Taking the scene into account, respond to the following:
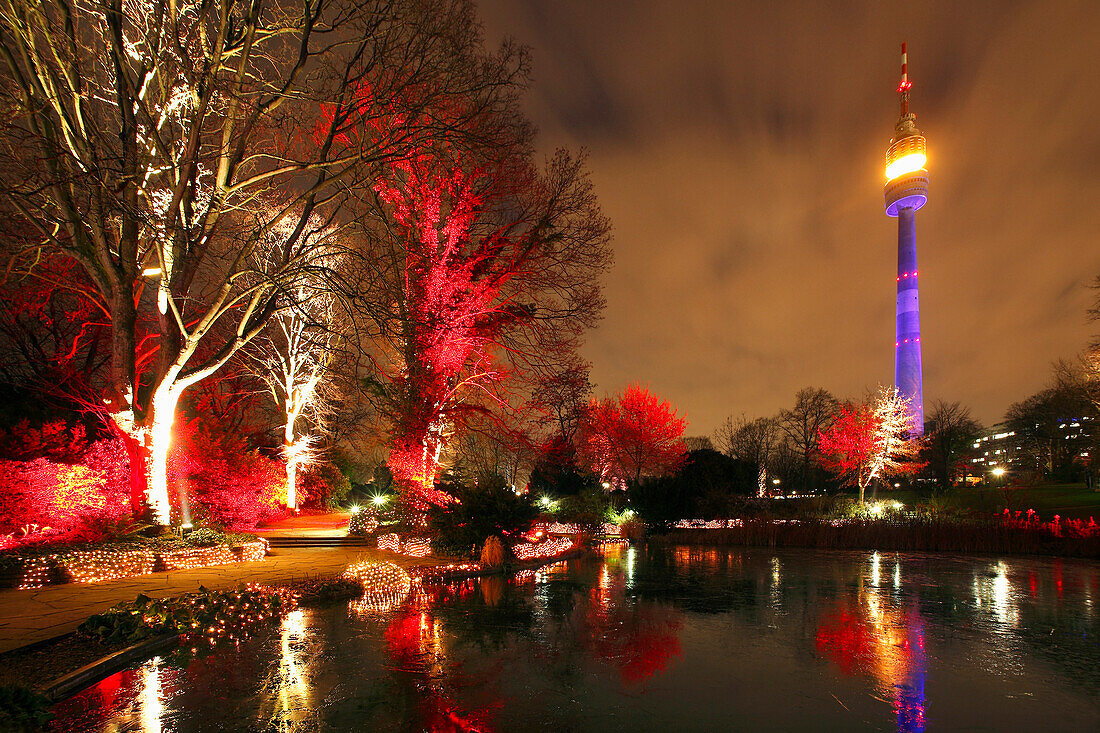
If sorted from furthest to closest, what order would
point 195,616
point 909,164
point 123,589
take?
point 909,164 → point 123,589 → point 195,616

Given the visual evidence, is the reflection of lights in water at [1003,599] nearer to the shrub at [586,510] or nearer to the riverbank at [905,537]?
the riverbank at [905,537]

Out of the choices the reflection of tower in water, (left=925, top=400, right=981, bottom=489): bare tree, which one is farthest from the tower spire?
the reflection of tower in water

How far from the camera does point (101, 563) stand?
1131 cm

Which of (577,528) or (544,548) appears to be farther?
(577,528)

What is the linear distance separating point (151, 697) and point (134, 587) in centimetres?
626

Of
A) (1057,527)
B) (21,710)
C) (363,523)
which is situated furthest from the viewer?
(363,523)

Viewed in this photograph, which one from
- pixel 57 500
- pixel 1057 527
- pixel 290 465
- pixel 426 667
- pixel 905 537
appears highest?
pixel 290 465

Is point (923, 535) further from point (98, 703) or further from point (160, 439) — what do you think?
point (160, 439)

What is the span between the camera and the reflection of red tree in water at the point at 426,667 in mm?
4711

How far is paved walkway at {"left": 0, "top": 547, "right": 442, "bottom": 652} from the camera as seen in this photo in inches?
289

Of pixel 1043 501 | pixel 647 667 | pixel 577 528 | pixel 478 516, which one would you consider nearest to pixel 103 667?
pixel 647 667

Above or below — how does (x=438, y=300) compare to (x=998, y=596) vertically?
above

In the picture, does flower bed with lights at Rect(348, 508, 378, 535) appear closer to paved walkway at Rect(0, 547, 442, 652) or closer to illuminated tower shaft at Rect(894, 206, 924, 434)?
Result: paved walkway at Rect(0, 547, 442, 652)

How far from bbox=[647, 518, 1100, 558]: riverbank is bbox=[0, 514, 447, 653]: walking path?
12.1 metres
